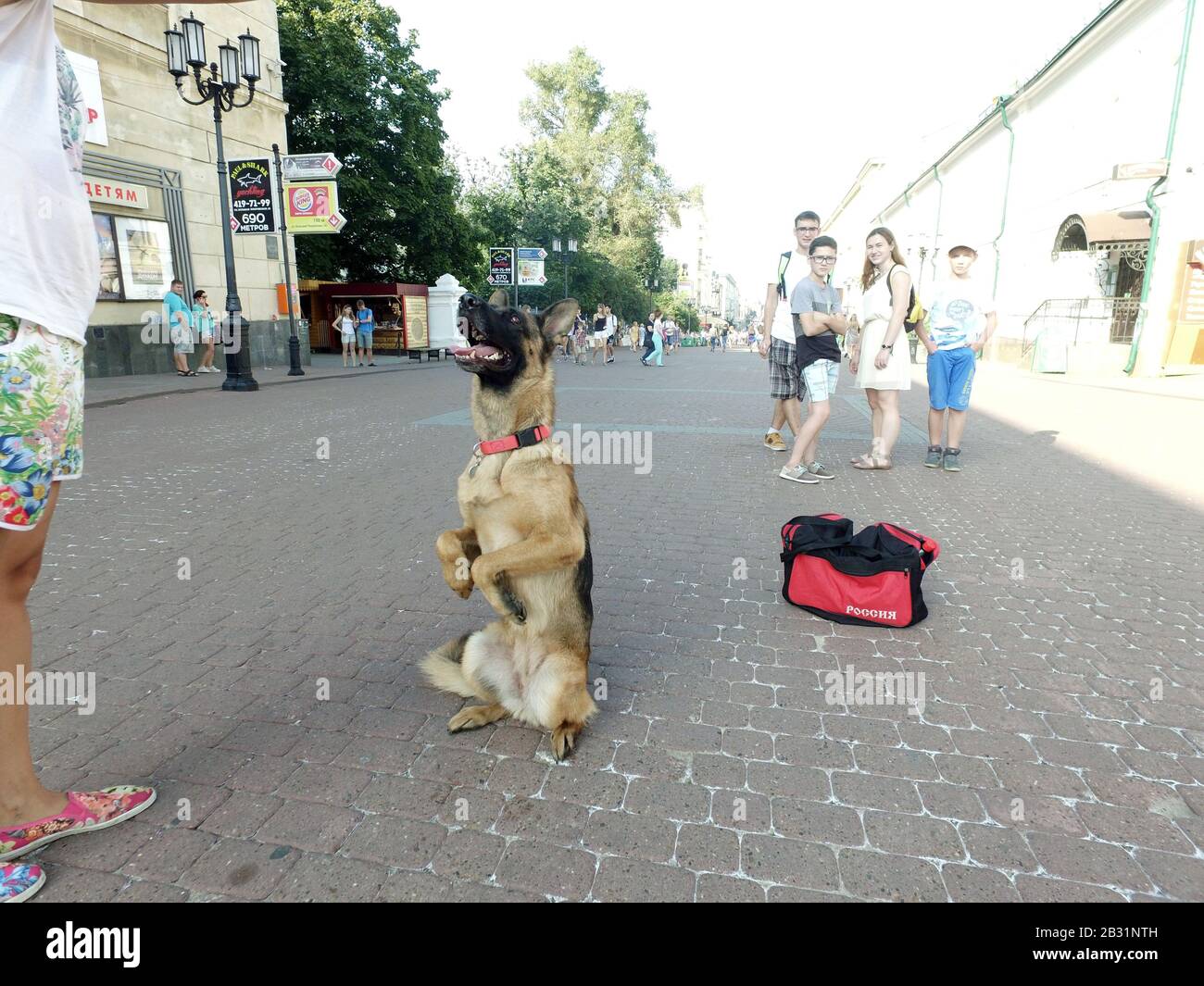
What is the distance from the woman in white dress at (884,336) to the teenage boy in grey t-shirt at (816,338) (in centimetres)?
55

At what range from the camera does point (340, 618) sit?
4.10m

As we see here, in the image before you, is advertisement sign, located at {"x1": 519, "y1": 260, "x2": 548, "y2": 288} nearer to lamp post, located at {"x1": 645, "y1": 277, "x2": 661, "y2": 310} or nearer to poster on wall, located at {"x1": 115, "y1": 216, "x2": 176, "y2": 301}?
poster on wall, located at {"x1": 115, "y1": 216, "x2": 176, "y2": 301}

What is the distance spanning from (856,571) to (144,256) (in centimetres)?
2097

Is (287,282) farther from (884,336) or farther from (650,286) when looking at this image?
(650,286)

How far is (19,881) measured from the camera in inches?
80.5

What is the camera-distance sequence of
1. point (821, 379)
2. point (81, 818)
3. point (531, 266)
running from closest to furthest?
point (81, 818), point (821, 379), point (531, 266)

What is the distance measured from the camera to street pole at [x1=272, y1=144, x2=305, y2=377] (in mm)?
18500

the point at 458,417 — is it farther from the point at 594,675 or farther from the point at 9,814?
the point at 9,814

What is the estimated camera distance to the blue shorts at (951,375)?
7832mm

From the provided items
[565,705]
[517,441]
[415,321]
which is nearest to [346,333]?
[415,321]
